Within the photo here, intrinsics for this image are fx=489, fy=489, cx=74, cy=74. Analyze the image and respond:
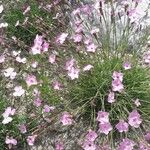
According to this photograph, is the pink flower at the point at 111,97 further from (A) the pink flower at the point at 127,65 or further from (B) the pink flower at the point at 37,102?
(B) the pink flower at the point at 37,102

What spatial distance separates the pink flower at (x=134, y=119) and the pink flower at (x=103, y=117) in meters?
0.18

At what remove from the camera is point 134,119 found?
3906mm

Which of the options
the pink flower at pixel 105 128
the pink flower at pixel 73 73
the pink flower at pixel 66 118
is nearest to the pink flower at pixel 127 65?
the pink flower at pixel 73 73

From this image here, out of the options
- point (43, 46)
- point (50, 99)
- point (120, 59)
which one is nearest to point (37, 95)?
point (50, 99)

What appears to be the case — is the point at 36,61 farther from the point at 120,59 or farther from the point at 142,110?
the point at 142,110

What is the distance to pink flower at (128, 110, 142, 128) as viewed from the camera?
388 centimetres

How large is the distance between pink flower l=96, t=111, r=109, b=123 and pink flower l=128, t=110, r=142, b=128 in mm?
183

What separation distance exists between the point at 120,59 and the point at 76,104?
0.56 metres

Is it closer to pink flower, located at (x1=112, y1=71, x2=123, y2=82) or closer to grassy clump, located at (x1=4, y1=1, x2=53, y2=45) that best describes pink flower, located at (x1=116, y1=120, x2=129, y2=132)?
pink flower, located at (x1=112, y1=71, x2=123, y2=82)

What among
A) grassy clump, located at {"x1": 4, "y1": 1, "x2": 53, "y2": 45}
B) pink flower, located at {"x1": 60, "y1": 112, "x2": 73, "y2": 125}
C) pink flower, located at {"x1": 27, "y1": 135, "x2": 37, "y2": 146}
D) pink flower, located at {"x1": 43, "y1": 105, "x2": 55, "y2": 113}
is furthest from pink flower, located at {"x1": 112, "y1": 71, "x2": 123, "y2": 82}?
grassy clump, located at {"x1": 4, "y1": 1, "x2": 53, "y2": 45}

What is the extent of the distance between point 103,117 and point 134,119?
248 millimetres

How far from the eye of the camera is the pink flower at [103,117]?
3908mm

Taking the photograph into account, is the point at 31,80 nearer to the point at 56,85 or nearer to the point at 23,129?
the point at 56,85

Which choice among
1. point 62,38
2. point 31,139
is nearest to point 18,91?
point 31,139
